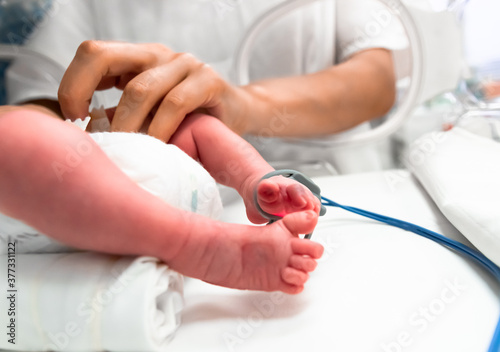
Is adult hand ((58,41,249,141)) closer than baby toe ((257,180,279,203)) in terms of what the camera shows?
No

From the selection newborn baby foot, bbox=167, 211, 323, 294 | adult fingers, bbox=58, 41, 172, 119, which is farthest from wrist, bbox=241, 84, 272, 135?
newborn baby foot, bbox=167, 211, 323, 294

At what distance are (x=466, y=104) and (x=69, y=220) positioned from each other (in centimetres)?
91

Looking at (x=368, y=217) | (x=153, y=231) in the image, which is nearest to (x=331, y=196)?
(x=368, y=217)

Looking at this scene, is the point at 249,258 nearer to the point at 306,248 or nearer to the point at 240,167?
the point at 306,248

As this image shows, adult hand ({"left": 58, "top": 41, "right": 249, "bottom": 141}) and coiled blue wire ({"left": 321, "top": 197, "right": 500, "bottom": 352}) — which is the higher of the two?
adult hand ({"left": 58, "top": 41, "right": 249, "bottom": 141})

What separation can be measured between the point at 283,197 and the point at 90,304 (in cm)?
20

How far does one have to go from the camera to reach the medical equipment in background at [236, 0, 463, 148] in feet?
2.63

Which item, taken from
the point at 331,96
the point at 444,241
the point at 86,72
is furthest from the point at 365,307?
the point at 331,96

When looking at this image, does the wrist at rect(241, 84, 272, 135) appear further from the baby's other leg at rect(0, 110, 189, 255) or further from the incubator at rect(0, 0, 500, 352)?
the baby's other leg at rect(0, 110, 189, 255)

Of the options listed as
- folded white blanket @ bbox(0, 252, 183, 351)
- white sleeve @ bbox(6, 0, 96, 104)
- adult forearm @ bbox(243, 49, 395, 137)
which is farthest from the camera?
adult forearm @ bbox(243, 49, 395, 137)

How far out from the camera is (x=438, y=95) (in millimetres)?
880

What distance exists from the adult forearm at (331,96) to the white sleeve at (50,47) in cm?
32

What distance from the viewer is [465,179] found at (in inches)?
22.5

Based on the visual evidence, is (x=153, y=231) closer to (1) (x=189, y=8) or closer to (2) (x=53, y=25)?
(2) (x=53, y=25)
